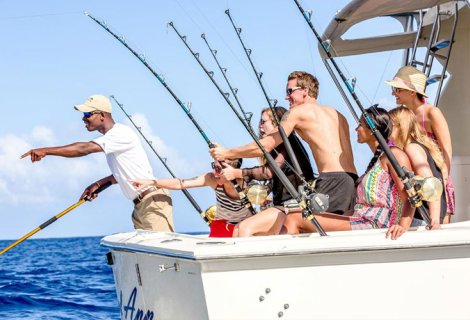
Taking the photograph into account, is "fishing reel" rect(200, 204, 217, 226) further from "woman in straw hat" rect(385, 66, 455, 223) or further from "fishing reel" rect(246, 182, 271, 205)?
"woman in straw hat" rect(385, 66, 455, 223)

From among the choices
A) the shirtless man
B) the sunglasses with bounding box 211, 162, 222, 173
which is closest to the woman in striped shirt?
the sunglasses with bounding box 211, 162, 222, 173

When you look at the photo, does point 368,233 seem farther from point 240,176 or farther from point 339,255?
point 240,176

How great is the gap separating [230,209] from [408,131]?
60.4 inches

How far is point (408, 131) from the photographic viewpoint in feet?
15.6

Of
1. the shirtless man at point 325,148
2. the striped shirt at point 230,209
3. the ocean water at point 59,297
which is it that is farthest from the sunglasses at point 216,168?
the ocean water at point 59,297

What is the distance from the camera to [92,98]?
→ 6242 mm

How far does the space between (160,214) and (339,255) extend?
241 cm

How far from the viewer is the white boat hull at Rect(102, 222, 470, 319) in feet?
13.8

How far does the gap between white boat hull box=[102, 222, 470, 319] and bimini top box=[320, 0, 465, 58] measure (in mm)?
2325

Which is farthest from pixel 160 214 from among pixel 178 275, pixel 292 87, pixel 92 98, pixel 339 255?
pixel 339 255

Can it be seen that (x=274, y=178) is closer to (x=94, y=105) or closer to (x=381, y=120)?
(x=381, y=120)

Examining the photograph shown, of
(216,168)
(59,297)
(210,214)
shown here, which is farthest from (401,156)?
(59,297)

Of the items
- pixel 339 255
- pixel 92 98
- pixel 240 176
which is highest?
pixel 92 98

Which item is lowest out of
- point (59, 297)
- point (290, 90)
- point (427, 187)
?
point (427, 187)
